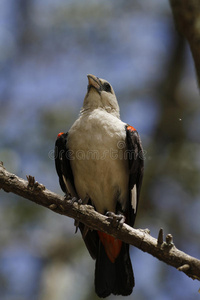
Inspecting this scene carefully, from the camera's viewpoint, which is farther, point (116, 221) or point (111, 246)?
point (111, 246)

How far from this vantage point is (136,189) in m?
5.41

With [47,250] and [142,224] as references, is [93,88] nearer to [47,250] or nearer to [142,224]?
[142,224]

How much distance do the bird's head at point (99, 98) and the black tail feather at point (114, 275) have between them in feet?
6.49

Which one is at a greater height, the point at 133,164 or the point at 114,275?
the point at 133,164

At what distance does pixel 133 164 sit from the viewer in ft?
17.2

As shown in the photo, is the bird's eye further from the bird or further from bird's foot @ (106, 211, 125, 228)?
bird's foot @ (106, 211, 125, 228)

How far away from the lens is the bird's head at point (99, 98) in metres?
5.98

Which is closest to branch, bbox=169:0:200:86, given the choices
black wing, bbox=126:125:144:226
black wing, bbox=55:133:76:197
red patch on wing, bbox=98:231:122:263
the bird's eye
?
black wing, bbox=126:125:144:226

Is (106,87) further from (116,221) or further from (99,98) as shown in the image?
(116,221)

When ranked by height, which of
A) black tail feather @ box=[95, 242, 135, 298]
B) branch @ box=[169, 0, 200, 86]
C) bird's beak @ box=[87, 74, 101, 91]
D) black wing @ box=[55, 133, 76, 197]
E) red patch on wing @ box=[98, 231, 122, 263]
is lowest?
black tail feather @ box=[95, 242, 135, 298]

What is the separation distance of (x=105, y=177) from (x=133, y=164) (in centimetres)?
40

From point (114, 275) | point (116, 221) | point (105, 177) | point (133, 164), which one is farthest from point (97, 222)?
point (114, 275)

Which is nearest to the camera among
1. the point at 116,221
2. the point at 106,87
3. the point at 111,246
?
the point at 116,221

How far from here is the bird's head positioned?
19.6ft
